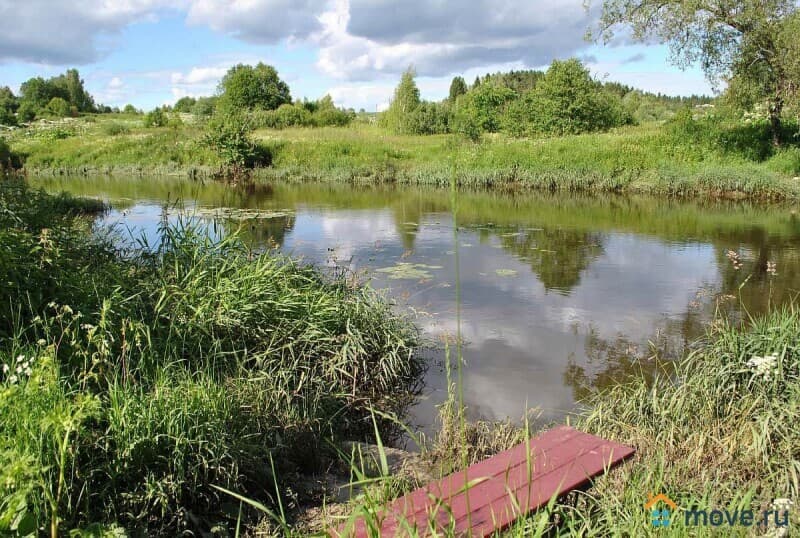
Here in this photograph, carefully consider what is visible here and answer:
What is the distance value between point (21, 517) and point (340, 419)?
2666 mm

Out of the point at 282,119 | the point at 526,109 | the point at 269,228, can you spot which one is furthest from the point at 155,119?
the point at 269,228

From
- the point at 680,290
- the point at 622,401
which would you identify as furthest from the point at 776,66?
the point at 622,401

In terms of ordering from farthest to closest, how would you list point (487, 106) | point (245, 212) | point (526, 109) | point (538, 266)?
point (487, 106) < point (526, 109) < point (245, 212) < point (538, 266)

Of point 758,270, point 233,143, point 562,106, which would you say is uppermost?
point 562,106

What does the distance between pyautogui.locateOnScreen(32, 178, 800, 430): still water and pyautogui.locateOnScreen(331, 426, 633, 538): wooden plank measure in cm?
111

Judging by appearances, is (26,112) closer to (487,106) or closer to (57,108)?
(57,108)

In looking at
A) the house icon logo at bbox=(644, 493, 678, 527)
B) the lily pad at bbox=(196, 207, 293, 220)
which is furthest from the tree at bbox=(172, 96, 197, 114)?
the house icon logo at bbox=(644, 493, 678, 527)

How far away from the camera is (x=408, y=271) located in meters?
9.38

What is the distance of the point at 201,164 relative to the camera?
2809cm

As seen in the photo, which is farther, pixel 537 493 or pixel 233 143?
pixel 233 143

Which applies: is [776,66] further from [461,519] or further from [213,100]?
[213,100]

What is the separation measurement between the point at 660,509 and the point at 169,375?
282 cm

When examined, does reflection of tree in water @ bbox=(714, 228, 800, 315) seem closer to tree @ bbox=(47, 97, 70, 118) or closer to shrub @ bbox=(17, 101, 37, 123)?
shrub @ bbox=(17, 101, 37, 123)

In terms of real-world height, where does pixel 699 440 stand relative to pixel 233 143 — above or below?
below
